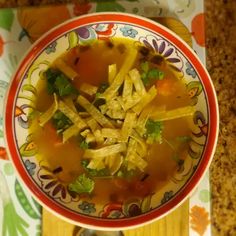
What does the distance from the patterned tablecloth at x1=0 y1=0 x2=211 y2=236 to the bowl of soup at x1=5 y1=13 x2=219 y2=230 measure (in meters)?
0.09

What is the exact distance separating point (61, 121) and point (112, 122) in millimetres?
114

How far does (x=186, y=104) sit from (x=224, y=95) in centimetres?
13

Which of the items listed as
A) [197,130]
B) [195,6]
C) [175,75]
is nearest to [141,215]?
[197,130]

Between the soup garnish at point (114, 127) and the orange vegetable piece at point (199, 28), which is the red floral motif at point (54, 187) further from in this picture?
the orange vegetable piece at point (199, 28)

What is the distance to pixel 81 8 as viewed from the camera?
1.33 meters

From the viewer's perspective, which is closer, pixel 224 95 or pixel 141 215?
pixel 141 215

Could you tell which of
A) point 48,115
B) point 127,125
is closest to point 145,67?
point 127,125

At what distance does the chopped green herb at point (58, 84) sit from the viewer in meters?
1.22

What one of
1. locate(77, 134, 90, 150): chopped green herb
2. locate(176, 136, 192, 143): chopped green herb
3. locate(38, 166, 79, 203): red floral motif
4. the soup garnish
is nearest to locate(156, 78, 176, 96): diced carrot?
the soup garnish

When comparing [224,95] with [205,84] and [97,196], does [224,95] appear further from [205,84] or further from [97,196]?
[97,196]

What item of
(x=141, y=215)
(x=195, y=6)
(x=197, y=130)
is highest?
(x=195, y=6)

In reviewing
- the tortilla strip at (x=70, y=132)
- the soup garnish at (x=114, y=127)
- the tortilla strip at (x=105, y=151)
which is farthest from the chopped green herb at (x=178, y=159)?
the tortilla strip at (x=70, y=132)

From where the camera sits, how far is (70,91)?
123 cm

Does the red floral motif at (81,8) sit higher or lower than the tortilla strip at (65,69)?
higher
